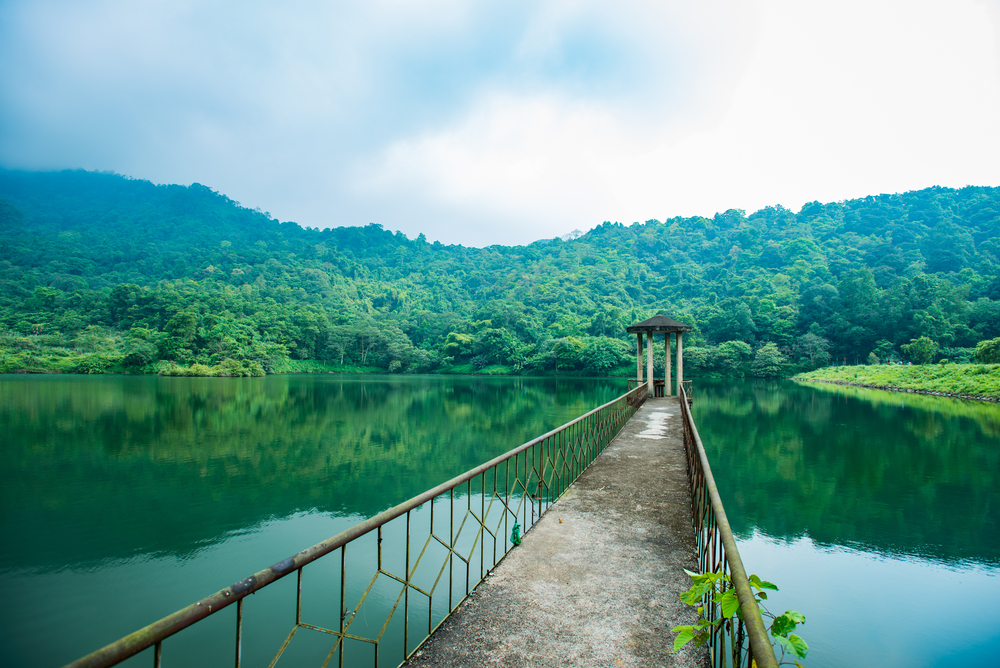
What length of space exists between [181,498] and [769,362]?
47.2 metres

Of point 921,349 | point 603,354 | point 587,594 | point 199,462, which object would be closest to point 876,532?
point 587,594

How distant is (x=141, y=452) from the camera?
455 inches

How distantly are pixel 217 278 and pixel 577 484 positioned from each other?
288 feet

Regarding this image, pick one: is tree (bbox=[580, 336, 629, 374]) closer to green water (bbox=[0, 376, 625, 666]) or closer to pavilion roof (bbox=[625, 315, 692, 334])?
green water (bbox=[0, 376, 625, 666])

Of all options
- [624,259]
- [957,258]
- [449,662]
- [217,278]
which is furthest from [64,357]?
[957,258]

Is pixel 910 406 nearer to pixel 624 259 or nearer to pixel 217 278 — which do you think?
pixel 624 259

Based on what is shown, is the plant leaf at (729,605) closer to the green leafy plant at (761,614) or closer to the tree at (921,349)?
the green leafy plant at (761,614)

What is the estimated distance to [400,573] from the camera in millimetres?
5953

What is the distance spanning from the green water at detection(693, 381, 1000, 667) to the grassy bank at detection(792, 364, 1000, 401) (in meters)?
11.8

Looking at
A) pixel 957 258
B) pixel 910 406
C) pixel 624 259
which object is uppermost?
pixel 624 259

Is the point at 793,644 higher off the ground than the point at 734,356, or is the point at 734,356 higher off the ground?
the point at 793,644

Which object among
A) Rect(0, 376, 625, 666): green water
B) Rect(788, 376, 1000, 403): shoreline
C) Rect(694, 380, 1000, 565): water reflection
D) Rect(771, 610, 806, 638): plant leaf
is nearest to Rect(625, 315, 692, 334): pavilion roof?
Rect(694, 380, 1000, 565): water reflection

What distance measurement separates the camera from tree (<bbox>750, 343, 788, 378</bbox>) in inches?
1733

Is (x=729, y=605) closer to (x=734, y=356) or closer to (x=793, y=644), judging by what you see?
(x=793, y=644)
